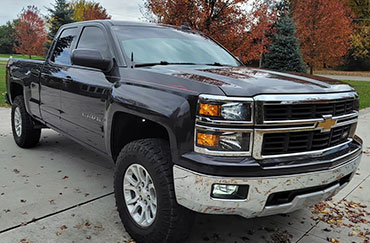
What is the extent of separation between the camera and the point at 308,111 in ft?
8.07

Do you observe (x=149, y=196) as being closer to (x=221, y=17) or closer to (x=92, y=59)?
(x=92, y=59)

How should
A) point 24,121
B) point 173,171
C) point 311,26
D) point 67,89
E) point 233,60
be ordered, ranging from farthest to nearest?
point 311,26 → point 24,121 → point 233,60 → point 67,89 → point 173,171

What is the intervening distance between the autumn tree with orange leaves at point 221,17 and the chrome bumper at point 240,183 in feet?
26.1

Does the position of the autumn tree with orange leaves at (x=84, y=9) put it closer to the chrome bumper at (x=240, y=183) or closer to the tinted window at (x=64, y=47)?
the tinted window at (x=64, y=47)

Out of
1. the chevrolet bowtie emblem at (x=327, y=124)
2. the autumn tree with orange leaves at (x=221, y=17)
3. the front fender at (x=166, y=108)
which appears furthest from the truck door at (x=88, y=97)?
the autumn tree with orange leaves at (x=221, y=17)

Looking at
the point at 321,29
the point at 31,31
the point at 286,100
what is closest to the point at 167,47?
the point at 286,100

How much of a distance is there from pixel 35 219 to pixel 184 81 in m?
1.98

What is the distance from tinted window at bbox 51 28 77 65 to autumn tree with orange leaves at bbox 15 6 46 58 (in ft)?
113

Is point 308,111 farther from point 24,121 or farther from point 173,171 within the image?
point 24,121

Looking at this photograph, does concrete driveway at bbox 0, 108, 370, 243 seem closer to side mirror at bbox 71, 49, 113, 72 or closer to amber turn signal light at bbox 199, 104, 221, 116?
amber turn signal light at bbox 199, 104, 221, 116

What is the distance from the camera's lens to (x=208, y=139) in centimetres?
230

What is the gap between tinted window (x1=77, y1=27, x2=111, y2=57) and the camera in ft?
11.9

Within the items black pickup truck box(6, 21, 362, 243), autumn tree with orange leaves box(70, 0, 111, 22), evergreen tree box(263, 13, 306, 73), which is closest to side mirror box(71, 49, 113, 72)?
black pickup truck box(6, 21, 362, 243)

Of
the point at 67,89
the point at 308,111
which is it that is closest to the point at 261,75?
the point at 308,111
